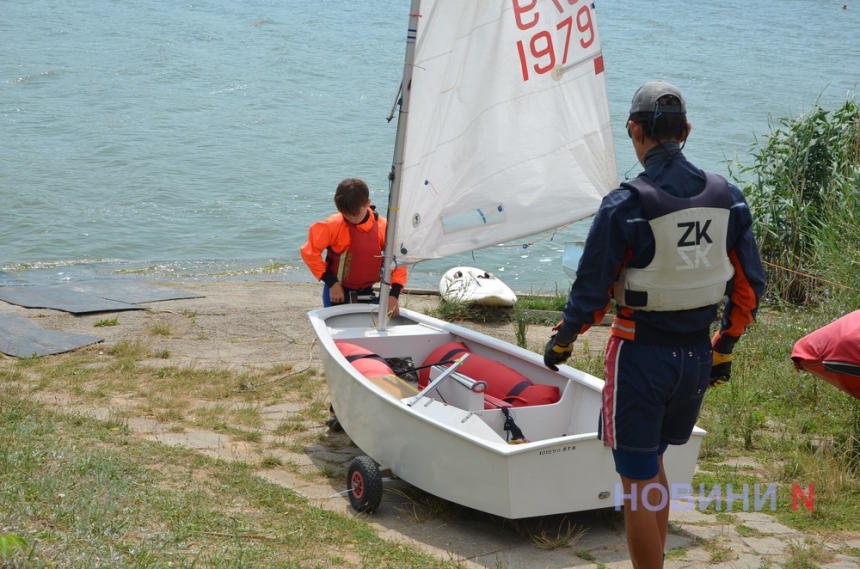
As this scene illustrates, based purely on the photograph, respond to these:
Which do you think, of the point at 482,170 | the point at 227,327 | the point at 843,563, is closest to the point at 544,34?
the point at 482,170

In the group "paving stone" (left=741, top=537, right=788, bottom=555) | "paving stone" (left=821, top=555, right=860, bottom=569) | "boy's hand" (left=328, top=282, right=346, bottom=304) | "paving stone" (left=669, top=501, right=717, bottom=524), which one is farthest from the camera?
"boy's hand" (left=328, top=282, right=346, bottom=304)

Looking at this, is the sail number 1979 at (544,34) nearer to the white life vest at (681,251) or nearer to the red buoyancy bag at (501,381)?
the red buoyancy bag at (501,381)

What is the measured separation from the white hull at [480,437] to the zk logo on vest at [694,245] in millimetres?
1074

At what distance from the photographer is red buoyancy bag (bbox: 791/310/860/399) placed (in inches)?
165

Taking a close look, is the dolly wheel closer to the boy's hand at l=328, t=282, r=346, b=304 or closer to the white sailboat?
the white sailboat

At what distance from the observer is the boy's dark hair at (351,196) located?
5363mm

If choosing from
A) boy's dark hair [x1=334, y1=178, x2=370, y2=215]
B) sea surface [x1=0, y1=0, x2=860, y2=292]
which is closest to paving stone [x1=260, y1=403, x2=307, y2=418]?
boy's dark hair [x1=334, y1=178, x2=370, y2=215]

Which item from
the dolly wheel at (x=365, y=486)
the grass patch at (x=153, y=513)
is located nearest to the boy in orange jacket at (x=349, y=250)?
the dolly wheel at (x=365, y=486)

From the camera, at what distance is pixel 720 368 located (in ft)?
10.8

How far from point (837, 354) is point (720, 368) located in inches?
49.5

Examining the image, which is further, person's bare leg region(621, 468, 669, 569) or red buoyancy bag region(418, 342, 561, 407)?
red buoyancy bag region(418, 342, 561, 407)

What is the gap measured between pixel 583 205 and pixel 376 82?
60.1 feet

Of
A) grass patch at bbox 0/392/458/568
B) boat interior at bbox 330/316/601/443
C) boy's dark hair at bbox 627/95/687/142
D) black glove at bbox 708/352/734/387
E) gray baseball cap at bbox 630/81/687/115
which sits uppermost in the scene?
gray baseball cap at bbox 630/81/687/115

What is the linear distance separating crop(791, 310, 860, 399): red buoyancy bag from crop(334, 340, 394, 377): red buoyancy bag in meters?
1.97
